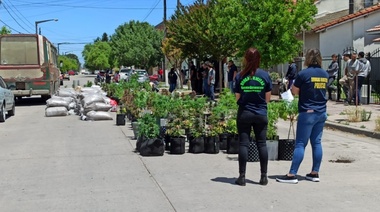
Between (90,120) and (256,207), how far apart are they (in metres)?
11.8

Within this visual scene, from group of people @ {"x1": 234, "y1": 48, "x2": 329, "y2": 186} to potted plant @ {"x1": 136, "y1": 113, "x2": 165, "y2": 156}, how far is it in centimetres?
273

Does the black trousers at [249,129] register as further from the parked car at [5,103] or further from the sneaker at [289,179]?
the parked car at [5,103]

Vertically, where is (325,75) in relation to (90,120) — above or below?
above

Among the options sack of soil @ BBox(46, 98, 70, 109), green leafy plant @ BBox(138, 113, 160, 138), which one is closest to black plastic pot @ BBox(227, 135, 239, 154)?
green leafy plant @ BBox(138, 113, 160, 138)

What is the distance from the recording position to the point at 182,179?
7.75m

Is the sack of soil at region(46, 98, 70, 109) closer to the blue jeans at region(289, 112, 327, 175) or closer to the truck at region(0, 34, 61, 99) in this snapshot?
the truck at region(0, 34, 61, 99)

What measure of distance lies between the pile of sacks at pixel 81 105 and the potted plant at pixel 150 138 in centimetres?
757

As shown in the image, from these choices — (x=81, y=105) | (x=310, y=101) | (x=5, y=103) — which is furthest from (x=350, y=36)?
(x=310, y=101)

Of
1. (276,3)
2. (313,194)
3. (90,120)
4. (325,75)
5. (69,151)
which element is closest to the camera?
(313,194)

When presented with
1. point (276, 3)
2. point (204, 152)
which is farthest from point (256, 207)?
point (276, 3)

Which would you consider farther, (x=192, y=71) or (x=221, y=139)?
(x=192, y=71)

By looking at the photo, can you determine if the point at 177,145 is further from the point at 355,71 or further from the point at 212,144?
the point at 355,71

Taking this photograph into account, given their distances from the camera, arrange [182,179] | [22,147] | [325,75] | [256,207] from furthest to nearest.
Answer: [22,147] < [182,179] < [325,75] < [256,207]

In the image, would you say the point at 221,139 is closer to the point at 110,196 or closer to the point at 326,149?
the point at 326,149
